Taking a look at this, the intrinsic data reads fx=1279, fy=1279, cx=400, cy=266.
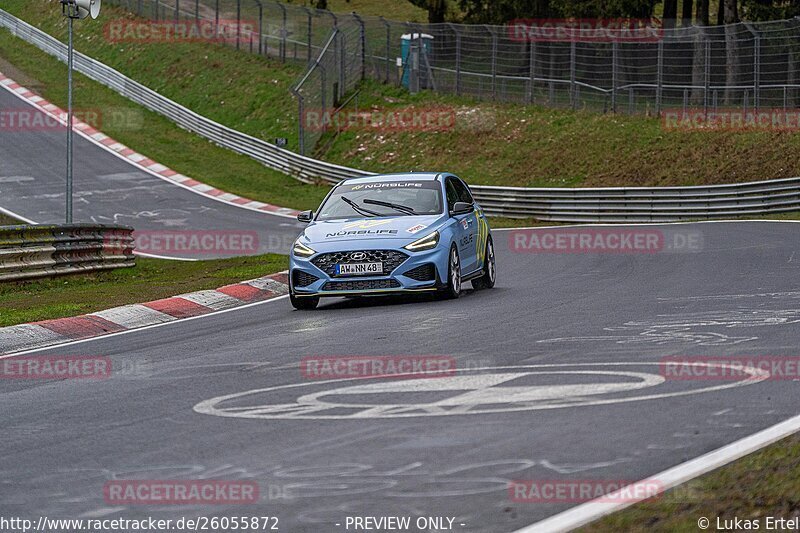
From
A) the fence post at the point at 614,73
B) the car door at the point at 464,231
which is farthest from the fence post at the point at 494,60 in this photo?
the car door at the point at 464,231

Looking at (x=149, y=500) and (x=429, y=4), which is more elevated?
(x=429, y=4)

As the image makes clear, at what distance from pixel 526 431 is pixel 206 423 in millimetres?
1955

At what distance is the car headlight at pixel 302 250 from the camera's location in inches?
579

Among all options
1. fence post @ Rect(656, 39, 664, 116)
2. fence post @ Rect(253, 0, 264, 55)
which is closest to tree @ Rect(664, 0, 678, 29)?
fence post @ Rect(656, 39, 664, 116)

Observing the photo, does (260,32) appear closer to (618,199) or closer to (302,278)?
(618,199)

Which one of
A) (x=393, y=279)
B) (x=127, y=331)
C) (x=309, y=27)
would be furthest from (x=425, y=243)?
(x=309, y=27)

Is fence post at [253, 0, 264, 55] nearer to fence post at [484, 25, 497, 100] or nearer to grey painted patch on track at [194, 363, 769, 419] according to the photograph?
fence post at [484, 25, 497, 100]

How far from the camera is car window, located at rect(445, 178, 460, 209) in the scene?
629 inches

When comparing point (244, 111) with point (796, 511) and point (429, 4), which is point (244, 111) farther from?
point (796, 511)

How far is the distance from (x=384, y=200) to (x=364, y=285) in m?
1.62

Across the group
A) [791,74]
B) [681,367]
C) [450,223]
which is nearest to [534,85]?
[791,74]

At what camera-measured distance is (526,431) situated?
6746 millimetres

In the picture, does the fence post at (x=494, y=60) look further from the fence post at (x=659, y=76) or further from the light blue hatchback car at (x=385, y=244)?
the light blue hatchback car at (x=385, y=244)

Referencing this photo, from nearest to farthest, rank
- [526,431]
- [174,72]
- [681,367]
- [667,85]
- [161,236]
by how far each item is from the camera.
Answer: [526,431]
[681,367]
[161,236]
[667,85]
[174,72]
